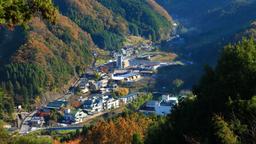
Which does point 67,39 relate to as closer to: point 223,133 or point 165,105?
point 165,105

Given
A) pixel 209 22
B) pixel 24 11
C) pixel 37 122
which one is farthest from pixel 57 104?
pixel 209 22

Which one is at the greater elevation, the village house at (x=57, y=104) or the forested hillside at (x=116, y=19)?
the forested hillside at (x=116, y=19)

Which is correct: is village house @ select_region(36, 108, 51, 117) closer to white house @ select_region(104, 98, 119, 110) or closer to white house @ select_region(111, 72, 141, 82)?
white house @ select_region(104, 98, 119, 110)

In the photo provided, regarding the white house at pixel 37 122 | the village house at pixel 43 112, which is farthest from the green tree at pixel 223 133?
the village house at pixel 43 112

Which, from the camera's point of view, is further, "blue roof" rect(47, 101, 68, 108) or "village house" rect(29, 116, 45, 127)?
"blue roof" rect(47, 101, 68, 108)

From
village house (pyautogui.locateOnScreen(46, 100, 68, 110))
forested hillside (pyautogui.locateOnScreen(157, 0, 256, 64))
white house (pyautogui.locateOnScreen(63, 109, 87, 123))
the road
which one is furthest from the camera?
forested hillside (pyautogui.locateOnScreen(157, 0, 256, 64))

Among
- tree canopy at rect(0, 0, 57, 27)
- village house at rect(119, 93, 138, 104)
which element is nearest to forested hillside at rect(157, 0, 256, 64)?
village house at rect(119, 93, 138, 104)

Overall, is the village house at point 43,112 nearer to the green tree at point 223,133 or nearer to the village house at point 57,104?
the village house at point 57,104
